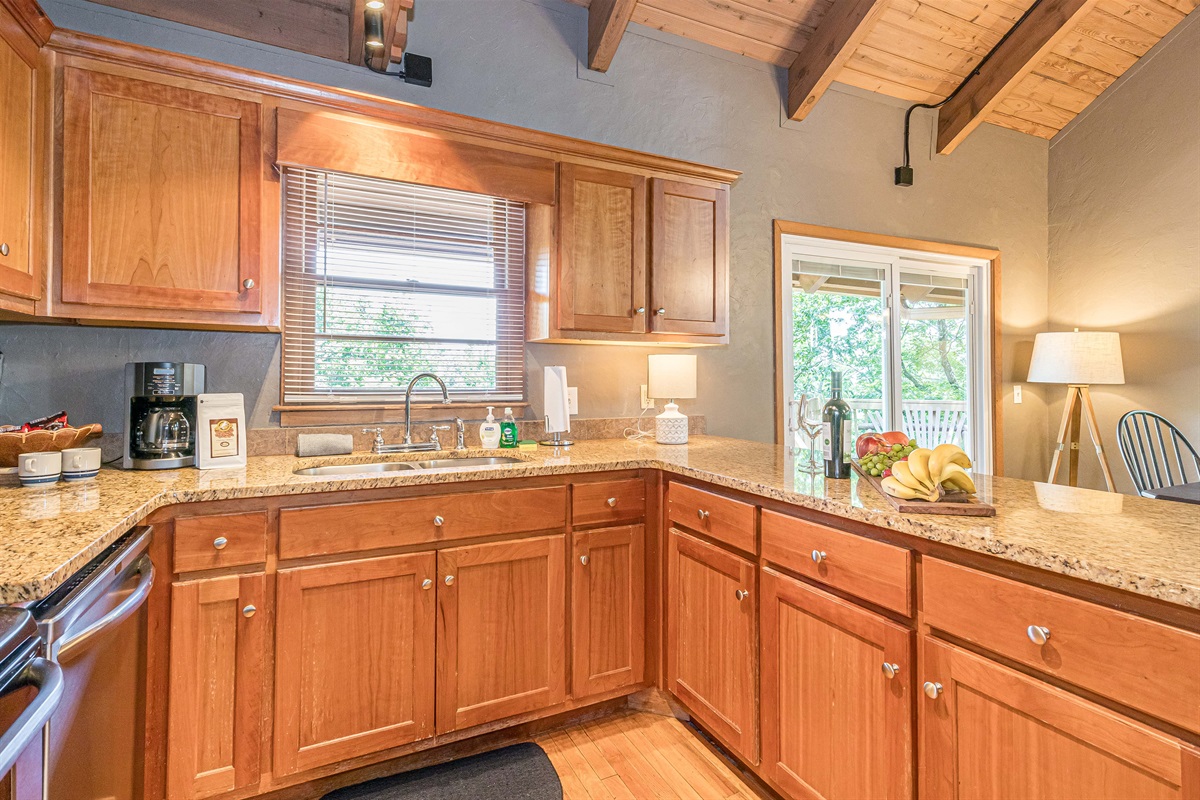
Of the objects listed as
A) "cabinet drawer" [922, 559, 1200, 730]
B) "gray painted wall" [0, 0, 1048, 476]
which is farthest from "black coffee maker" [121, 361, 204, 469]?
"cabinet drawer" [922, 559, 1200, 730]

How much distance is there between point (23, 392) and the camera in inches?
78.4

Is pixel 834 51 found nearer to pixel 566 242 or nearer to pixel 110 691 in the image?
pixel 566 242

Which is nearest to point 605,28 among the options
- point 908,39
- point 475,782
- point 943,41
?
point 908,39

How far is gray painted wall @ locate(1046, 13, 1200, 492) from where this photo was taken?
3.58 m

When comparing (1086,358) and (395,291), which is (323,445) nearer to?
(395,291)

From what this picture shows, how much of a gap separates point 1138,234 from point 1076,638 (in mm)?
4139

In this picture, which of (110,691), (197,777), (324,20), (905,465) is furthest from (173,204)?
(905,465)

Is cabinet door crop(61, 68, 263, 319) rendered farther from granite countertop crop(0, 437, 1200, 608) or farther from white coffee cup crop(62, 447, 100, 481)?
granite countertop crop(0, 437, 1200, 608)

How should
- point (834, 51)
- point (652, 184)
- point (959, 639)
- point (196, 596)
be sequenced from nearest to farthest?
point (959, 639)
point (196, 596)
point (652, 184)
point (834, 51)

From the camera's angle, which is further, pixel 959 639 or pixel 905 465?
pixel 905 465

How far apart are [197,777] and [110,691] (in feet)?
1.62

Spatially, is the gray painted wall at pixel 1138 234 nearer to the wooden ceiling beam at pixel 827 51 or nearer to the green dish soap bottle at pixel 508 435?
the wooden ceiling beam at pixel 827 51

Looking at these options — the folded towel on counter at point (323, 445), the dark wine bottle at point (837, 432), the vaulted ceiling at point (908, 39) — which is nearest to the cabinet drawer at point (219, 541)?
the folded towel on counter at point (323, 445)

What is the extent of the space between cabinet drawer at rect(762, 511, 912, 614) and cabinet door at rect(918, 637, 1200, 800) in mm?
135
